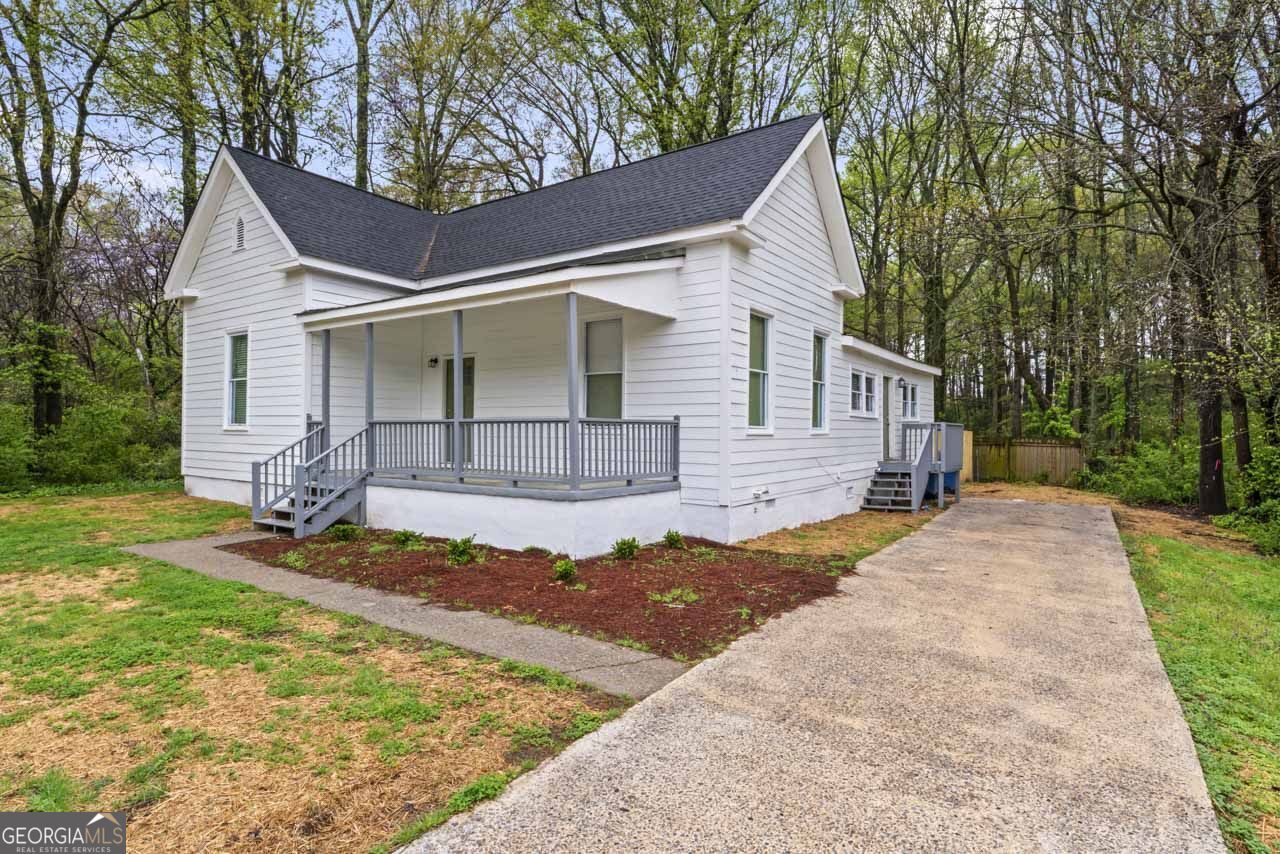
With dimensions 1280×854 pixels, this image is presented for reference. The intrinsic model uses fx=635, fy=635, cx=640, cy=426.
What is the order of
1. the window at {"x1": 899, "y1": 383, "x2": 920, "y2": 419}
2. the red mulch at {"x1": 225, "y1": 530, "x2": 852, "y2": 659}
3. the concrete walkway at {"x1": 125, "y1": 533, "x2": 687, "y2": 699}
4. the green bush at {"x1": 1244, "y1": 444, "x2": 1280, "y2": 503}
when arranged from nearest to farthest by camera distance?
the concrete walkway at {"x1": 125, "y1": 533, "x2": 687, "y2": 699}
the red mulch at {"x1": 225, "y1": 530, "x2": 852, "y2": 659}
the green bush at {"x1": 1244, "y1": 444, "x2": 1280, "y2": 503}
the window at {"x1": 899, "y1": 383, "x2": 920, "y2": 419}

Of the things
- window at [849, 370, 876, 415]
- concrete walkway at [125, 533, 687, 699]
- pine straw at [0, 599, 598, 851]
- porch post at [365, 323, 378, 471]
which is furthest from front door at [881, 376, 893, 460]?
pine straw at [0, 599, 598, 851]

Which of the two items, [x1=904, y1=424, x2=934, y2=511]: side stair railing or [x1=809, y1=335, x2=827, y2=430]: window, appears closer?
[x1=809, y1=335, x2=827, y2=430]: window

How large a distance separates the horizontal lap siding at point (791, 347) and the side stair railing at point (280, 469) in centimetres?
648

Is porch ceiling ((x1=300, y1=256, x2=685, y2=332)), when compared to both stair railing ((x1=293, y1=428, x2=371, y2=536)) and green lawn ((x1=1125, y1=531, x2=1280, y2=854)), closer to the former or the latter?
stair railing ((x1=293, y1=428, x2=371, y2=536))

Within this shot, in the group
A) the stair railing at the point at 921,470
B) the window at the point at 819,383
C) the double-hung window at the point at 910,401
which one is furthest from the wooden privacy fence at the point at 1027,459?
the window at the point at 819,383

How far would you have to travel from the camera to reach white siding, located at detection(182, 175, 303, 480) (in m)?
10.9

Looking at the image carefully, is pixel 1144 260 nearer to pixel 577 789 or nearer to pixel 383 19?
pixel 577 789

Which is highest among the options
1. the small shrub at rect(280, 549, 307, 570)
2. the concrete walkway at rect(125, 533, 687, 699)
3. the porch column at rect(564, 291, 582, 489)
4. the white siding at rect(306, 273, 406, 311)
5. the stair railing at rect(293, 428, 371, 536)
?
the white siding at rect(306, 273, 406, 311)

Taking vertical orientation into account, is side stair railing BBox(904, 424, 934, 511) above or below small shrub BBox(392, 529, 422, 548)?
above

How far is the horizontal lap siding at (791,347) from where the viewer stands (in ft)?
29.1

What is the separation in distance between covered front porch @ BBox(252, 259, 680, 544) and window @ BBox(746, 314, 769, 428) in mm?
1391

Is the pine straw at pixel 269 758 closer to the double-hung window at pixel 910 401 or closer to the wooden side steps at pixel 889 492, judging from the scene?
the wooden side steps at pixel 889 492

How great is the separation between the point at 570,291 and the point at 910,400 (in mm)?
12403

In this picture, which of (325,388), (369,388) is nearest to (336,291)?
(325,388)
